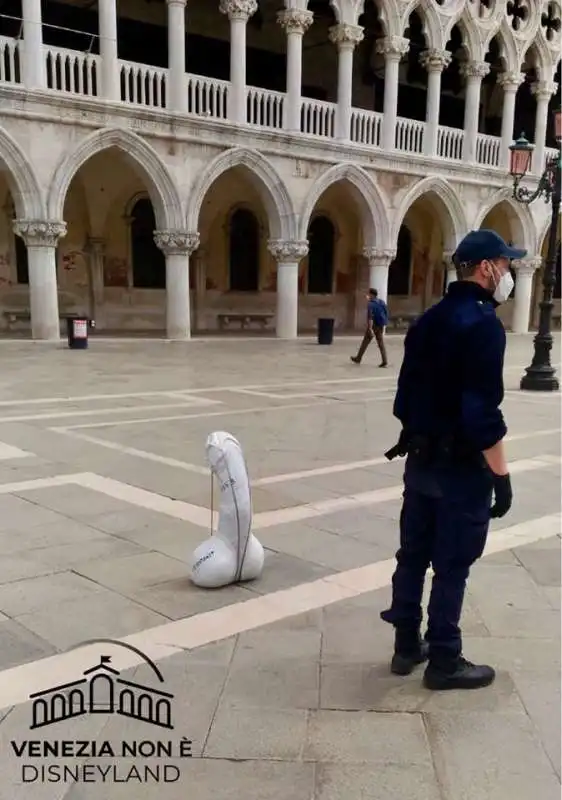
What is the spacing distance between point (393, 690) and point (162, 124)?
17667mm

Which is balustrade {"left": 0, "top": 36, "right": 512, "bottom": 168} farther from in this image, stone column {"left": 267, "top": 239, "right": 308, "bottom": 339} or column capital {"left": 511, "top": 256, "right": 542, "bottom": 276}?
column capital {"left": 511, "top": 256, "right": 542, "bottom": 276}

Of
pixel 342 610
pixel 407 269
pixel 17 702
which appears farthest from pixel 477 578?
pixel 407 269

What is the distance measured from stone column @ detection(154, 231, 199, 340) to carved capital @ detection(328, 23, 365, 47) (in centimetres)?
736

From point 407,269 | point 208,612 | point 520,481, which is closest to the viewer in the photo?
point 208,612

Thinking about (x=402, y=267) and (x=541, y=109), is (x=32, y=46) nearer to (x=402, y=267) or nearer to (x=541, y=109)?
(x=402, y=267)

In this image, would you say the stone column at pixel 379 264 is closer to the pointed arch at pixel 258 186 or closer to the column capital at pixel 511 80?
the pointed arch at pixel 258 186

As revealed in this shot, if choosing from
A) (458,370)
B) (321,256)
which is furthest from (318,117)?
(458,370)

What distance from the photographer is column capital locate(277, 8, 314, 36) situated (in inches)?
791

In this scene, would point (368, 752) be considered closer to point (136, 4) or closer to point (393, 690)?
point (393, 690)

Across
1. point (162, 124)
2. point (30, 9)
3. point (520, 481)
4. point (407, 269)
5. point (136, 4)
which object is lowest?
point (520, 481)

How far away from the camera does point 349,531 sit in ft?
17.0

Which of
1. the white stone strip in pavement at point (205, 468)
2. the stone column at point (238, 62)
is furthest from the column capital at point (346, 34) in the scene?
the white stone strip in pavement at point (205, 468)

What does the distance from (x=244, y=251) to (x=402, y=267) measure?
691cm

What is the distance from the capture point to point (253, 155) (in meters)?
19.9
